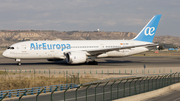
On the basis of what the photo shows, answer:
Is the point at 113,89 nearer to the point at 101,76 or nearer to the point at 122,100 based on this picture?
A: the point at 122,100

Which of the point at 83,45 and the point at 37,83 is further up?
the point at 83,45

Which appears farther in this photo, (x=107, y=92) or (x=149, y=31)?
(x=149, y=31)

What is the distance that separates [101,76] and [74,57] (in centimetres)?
1267

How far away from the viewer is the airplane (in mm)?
45312

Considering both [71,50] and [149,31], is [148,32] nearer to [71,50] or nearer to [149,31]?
[149,31]

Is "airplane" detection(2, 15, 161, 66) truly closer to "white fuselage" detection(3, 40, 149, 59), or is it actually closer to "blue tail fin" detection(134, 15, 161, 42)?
"white fuselage" detection(3, 40, 149, 59)

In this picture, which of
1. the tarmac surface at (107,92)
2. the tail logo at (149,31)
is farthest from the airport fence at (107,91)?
the tail logo at (149,31)

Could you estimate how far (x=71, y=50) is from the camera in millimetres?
48688

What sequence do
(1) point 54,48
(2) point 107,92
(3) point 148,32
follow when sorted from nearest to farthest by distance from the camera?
1. (2) point 107,92
2. (1) point 54,48
3. (3) point 148,32

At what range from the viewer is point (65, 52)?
4759 cm

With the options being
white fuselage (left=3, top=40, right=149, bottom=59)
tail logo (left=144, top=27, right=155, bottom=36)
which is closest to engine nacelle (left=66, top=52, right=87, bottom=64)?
white fuselage (left=3, top=40, right=149, bottom=59)

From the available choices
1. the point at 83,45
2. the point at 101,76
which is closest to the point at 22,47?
the point at 83,45

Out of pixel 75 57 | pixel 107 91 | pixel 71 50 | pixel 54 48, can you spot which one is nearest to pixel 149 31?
pixel 71 50

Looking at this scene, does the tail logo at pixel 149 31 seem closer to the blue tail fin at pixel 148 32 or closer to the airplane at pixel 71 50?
the blue tail fin at pixel 148 32
